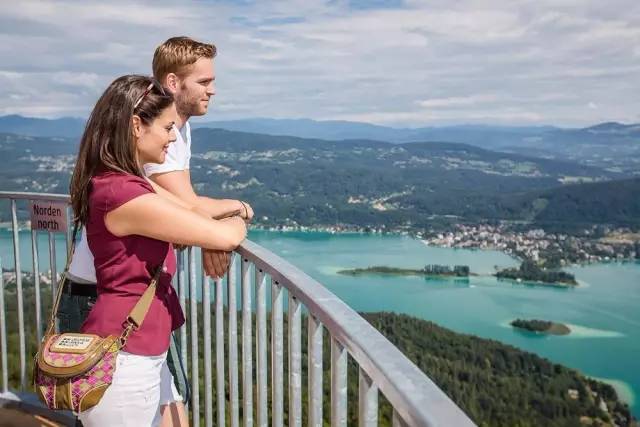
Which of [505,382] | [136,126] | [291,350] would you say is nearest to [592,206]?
[505,382]

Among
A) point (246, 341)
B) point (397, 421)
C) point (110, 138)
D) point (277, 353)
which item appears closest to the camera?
point (397, 421)

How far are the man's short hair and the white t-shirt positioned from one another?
18 cm

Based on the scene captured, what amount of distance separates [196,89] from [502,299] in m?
61.1

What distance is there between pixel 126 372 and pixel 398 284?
6019cm

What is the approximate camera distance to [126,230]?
150cm

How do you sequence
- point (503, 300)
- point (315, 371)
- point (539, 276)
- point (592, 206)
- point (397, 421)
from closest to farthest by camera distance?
point (397, 421), point (315, 371), point (503, 300), point (539, 276), point (592, 206)

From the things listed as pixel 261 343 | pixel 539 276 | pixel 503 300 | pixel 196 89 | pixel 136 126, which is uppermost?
pixel 196 89

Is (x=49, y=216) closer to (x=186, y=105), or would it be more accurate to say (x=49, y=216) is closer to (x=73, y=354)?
(x=186, y=105)

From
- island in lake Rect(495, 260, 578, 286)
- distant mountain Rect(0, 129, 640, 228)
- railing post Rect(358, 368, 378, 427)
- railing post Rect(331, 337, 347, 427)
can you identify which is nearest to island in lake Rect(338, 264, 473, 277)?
island in lake Rect(495, 260, 578, 286)

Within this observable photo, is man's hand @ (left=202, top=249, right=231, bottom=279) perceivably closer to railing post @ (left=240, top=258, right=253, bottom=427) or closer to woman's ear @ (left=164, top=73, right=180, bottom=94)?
railing post @ (left=240, top=258, right=253, bottom=427)

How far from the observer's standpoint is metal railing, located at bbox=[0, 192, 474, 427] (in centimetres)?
88

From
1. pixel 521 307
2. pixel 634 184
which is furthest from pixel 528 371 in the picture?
pixel 634 184

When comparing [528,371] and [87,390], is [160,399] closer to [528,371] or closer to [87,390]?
[87,390]

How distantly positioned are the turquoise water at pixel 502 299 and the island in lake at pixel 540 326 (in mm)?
641
